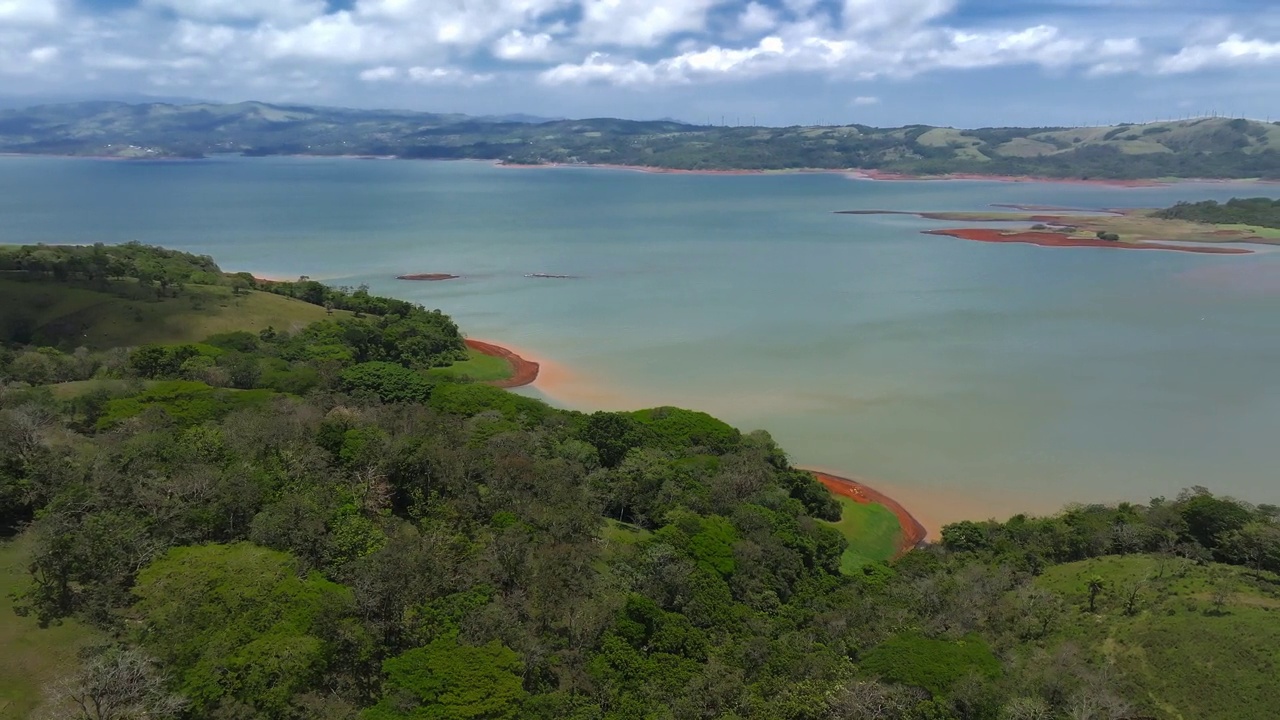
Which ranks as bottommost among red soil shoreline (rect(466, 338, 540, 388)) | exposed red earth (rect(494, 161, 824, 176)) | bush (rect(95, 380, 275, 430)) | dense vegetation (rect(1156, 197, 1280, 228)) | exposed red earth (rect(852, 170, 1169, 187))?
red soil shoreline (rect(466, 338, 540, 388))

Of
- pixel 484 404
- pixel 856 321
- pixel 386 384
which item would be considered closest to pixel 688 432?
pixel 484 404

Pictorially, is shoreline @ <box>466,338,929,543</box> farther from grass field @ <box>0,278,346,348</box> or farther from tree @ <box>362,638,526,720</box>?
grass field @ <box>0,278,346,348</box>

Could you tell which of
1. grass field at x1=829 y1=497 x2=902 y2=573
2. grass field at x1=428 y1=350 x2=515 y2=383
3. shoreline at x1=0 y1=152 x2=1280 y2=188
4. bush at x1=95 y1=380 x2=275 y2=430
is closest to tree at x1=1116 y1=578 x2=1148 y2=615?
grass field at x1=829 y1=497 x2=902 y2=573

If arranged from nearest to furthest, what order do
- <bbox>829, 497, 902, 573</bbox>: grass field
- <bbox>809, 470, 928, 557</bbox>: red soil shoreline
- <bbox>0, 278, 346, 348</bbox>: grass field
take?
<bbox>829, 497, 902, 573</bbox>: grass field → <bbox>809, 470, 928, 557</bbox>: red soil shoreline → <bbox>0, 278, 346, 348</bbox>: grass field

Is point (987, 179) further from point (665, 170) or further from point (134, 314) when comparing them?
point (134, 314)

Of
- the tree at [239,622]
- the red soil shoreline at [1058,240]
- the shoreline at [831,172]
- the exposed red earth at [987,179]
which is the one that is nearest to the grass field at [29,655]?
the tree at [239,622]

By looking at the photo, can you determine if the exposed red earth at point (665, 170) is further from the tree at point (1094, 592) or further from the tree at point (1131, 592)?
the tree at point (1094, 592)
